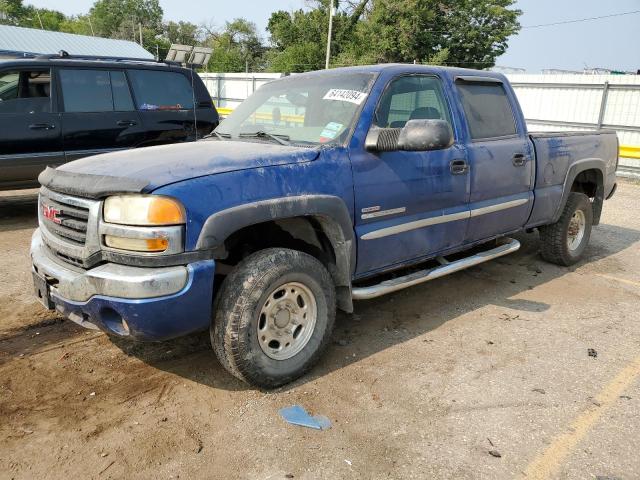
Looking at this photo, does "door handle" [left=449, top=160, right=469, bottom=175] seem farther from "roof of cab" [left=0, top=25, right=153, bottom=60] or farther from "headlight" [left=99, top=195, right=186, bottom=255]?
"roof of cab" [left=0, top=25, right=153, bottom=60]

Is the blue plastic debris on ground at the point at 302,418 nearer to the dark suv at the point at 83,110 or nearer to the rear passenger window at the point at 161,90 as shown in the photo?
the dark suv at the point at 83,110

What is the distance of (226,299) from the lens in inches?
113

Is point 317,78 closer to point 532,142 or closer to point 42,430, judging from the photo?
point 532,142

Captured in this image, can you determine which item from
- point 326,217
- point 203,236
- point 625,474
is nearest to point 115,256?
point 203,236

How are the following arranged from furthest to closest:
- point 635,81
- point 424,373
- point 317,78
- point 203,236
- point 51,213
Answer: point 635,81, point 317,78, point 424,373, point 51,213, point 203,236

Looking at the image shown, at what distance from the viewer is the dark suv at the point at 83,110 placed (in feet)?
21.3

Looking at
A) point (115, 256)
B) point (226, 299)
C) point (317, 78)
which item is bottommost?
point (226, 299)

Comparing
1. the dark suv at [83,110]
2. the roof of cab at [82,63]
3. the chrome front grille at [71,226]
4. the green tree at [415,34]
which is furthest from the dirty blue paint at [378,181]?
the green tree at [415,34]

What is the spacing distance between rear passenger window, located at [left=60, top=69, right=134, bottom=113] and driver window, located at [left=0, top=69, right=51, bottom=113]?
208 millimetres

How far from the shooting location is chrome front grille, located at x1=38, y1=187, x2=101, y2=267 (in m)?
2.76

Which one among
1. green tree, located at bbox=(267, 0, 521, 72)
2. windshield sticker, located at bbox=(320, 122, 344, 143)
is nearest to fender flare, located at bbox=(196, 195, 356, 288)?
windshield sticker, located at bbox=(320, 122, 344, 143)

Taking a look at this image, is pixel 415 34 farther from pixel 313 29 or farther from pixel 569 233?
pixel 569 233

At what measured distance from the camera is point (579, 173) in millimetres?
5523

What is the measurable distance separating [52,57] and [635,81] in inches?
498
